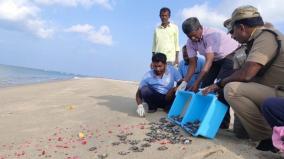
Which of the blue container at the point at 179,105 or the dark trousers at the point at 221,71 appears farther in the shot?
the blue container at the point at 179,105

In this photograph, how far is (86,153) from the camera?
4469mm

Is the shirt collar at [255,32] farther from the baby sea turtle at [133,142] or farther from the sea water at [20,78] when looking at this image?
the sea water at [20,78]

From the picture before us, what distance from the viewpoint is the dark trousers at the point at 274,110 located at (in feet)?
12.2

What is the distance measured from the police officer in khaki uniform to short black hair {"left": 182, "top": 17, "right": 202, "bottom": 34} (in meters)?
1.08

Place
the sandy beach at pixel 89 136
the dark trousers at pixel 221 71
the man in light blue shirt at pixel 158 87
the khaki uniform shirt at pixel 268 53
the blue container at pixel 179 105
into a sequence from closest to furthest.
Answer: the khaki uniform shirt at pixel 268 53
the sandy beach at pixel 89 136
the dark trousers at pixel 221 71
the blue container at pixel 179 105
the man in light blue shirt at pixel 158 87

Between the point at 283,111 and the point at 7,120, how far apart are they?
4.80 meters

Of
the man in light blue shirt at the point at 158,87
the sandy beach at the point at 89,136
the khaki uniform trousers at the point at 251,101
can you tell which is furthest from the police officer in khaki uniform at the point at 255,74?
the man in light blue shirt at the point at 158,87

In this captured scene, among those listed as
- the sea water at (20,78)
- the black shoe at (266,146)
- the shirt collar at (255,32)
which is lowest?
the sea water at (20,78)

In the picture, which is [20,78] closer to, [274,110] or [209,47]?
[209,47]

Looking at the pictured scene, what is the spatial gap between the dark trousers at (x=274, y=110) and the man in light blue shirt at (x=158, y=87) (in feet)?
9.26

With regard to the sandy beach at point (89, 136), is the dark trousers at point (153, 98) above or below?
above

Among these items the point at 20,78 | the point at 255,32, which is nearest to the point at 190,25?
the point at 255,32

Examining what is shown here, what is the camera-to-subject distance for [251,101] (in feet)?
13.9

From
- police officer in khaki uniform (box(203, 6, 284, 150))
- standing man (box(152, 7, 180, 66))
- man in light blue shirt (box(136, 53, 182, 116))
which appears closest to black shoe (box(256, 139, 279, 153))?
police officer in khaki uniform (box(203, 6, 284, 150))
